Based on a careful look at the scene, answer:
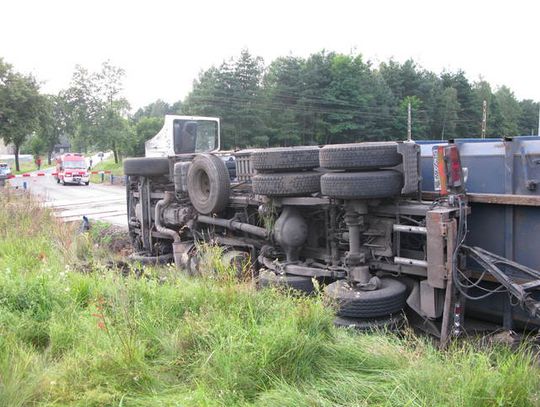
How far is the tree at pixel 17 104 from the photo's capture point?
38031 mm

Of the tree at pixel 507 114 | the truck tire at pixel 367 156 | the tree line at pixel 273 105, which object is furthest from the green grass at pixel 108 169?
the tree at pixel 507 114

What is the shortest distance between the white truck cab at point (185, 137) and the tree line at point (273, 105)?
102ft

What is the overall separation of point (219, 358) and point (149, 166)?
5.95m

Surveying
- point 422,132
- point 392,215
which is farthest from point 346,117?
point 392,215

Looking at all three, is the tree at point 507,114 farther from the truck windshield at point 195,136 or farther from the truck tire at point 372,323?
the truck tire at point 372,323

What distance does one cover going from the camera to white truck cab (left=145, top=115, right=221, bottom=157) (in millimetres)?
9820

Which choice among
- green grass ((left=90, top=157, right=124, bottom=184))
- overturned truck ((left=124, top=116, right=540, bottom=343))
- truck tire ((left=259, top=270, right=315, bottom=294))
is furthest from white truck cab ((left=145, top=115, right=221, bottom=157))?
green grass ((left=90, top=157, right=124, bottom=184))

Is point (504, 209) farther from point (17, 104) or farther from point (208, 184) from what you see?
point (17, 104)

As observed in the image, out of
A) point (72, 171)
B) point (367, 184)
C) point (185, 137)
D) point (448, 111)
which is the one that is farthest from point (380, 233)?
point (448, 111)

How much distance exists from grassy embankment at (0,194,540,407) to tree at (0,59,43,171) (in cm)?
3713

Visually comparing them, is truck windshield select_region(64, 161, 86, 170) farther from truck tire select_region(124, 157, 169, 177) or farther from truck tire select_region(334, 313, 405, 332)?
truck tire select_region(334, 313, 405, 332)

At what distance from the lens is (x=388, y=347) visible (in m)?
3.46

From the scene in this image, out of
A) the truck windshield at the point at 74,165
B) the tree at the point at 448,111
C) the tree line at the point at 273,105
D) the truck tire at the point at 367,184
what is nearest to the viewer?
the truck tire at the point at 367,184

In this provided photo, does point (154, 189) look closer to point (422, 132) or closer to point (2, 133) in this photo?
point (2, 133)
